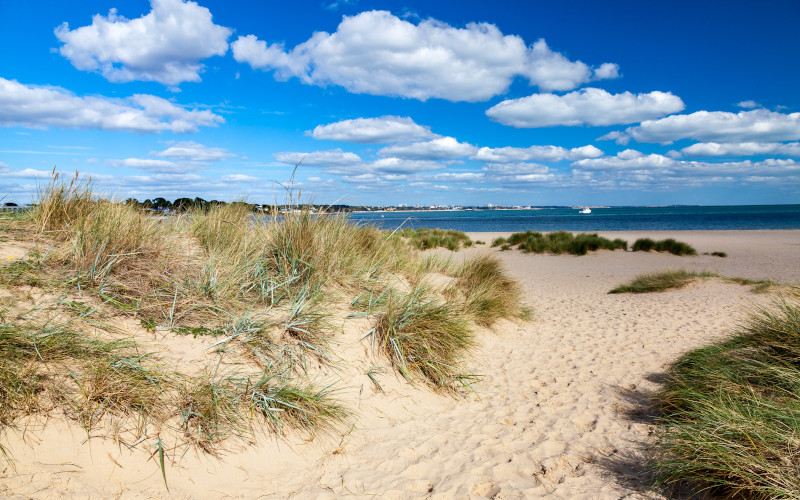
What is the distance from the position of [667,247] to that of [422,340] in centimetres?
2129

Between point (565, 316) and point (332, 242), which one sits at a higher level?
point (332, 242)

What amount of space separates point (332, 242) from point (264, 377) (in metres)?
2.55

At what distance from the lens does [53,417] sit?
2.67m

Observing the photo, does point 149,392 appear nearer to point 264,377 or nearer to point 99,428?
point 99,428

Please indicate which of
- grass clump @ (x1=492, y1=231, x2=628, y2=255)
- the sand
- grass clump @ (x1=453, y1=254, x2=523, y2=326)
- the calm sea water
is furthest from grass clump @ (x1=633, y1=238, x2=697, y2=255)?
grass clump @ (x1=453, y1=254, x2=523, y2=326)

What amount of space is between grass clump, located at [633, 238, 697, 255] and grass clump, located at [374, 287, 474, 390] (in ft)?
66.5

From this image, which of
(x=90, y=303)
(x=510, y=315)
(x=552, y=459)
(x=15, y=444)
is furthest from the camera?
(x=510, y=315)

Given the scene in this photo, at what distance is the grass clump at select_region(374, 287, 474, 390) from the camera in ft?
15.7

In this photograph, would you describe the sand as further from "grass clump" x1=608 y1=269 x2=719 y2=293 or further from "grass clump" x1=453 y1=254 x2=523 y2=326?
"grass clump" x1=608 y1=269 x2=719 y2=293

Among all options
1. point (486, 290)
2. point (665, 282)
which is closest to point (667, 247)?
point (665, 282)

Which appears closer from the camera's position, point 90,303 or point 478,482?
point 478,482

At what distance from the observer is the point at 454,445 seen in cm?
370

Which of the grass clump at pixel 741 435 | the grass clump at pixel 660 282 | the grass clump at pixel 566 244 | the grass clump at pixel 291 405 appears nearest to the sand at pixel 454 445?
the grass clump at pixel 291 405

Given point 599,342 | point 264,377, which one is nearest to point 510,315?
point 599,342
